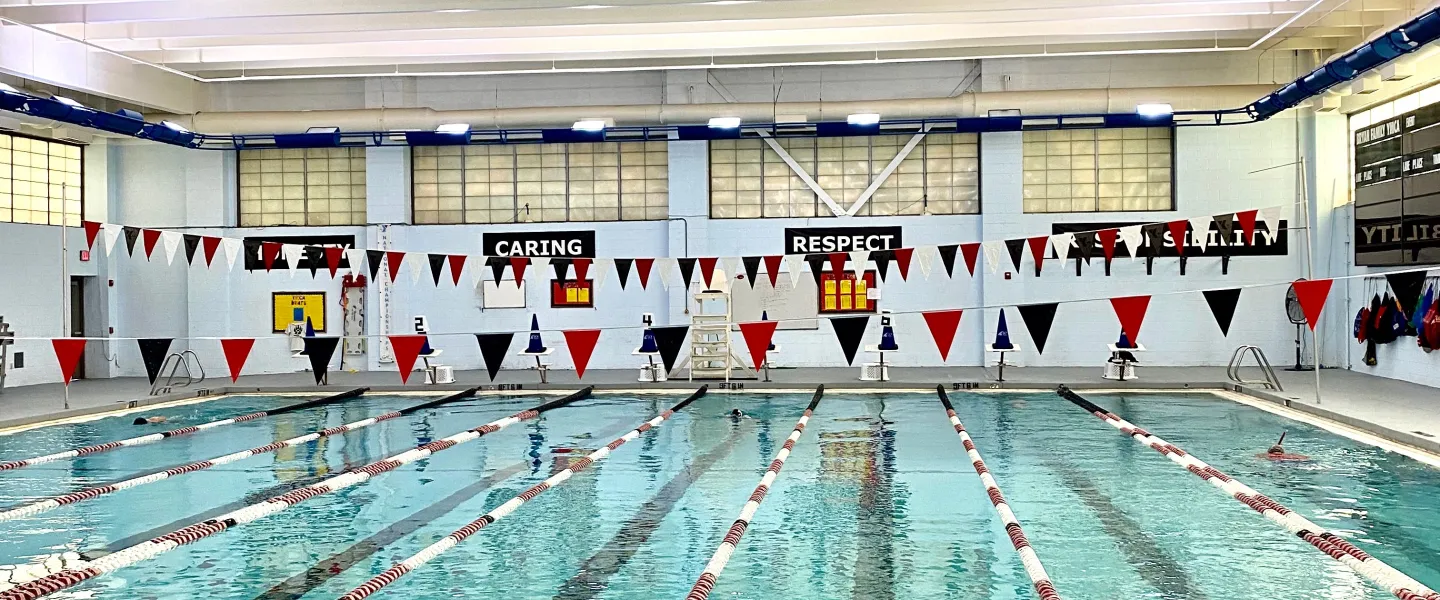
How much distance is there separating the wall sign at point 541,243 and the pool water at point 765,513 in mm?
7409

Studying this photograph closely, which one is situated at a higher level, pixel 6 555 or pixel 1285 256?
pixel 1285 256

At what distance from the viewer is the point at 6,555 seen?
22.6 feet

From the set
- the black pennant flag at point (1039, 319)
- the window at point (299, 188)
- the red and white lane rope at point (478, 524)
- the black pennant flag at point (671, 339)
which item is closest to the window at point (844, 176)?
the black pennant flag at point (671, 339)

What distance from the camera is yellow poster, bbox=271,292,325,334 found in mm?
20750

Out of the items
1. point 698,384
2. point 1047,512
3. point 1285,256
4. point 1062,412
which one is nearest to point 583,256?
point 698,384

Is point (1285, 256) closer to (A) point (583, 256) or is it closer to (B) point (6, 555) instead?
(A) point (583, 256)

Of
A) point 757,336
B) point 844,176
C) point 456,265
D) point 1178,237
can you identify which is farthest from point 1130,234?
point 456,265

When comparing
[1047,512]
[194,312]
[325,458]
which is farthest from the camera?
[194,312]

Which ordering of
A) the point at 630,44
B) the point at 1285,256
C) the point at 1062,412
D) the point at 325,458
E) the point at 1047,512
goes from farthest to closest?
the point at 1285,256 < the point at 630,44 < the point at 1062,412 < the point at 325,458 < the point at 1047,512

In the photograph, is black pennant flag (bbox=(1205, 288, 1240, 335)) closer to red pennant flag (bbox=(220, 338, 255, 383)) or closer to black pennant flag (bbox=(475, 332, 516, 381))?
black pennant flag (bbox=(475, 332, 516, 381))

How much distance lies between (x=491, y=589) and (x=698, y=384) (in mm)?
11373

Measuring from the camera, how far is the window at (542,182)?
20375 mm

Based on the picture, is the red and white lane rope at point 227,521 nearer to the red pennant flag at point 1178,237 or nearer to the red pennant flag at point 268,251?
the red pennant flag at point 268,251

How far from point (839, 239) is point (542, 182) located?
5379 mm
